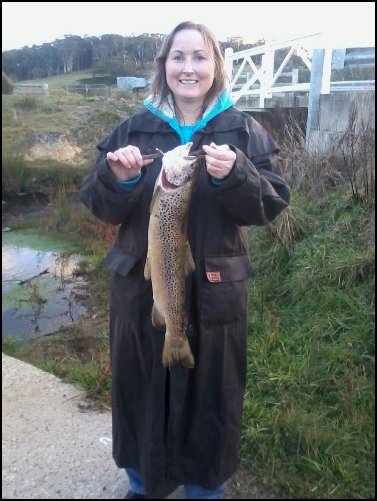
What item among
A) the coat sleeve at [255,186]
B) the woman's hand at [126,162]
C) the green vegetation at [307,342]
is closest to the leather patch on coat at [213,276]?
the coat sleeve at [255,186]

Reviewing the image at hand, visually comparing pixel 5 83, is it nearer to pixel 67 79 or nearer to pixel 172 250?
pixel 67 79

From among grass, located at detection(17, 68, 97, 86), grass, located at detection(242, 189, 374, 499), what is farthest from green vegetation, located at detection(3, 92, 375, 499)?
grass, located at detection(17, 68, 97, 86)

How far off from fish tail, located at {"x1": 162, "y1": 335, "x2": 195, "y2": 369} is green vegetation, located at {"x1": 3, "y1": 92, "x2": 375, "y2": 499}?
44.1 inches

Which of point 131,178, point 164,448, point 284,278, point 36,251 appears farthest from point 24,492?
point 36,251

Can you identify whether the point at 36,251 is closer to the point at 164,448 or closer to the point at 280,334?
the point at 280,334

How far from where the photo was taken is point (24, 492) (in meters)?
2.89

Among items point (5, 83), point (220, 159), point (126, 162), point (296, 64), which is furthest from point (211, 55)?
point (296, 64)

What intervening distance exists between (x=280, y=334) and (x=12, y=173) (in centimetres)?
674

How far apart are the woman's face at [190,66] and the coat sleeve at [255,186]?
0.33 m

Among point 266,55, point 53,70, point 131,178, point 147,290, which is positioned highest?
point 266,55

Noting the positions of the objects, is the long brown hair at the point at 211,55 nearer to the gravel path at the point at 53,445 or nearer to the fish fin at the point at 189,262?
the fish fin at the point at 189,262

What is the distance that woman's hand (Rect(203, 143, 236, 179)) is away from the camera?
6.91ft

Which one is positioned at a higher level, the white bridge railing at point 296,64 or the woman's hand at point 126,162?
the white bridge railing at point 296,64

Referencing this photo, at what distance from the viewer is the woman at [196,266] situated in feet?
7.68
